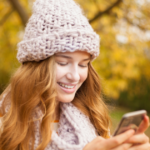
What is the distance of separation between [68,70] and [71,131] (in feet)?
1.86

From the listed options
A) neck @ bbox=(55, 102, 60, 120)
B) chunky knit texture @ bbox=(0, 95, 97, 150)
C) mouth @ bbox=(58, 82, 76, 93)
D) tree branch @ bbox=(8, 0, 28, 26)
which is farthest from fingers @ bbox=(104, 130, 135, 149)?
tree branch @ bbox=(8, 0, 28, 26)

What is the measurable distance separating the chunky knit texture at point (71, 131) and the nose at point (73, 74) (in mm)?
397

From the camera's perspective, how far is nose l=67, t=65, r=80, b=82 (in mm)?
1723

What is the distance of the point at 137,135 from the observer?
1292mm

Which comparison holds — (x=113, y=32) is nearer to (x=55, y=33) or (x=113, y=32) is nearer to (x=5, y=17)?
(x=5, y=17)

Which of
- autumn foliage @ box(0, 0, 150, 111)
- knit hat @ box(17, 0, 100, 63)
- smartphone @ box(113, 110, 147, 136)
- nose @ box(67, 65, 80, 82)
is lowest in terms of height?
autumn foliage @ box(0, 0, 150, 111)


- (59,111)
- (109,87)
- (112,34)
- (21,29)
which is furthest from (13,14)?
(59,111)

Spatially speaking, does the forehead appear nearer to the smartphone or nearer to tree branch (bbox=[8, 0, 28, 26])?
the smartphone

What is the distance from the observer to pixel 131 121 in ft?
4.03

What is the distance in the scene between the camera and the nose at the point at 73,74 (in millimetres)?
1723

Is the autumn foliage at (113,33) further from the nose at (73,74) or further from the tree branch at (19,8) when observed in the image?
the nose at (73,74)

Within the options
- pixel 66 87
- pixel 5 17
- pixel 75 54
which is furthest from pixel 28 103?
pixel 5 17

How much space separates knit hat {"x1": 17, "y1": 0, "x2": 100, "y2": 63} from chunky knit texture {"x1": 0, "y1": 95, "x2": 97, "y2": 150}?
517 mm

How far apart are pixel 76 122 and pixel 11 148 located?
606 millimetres
